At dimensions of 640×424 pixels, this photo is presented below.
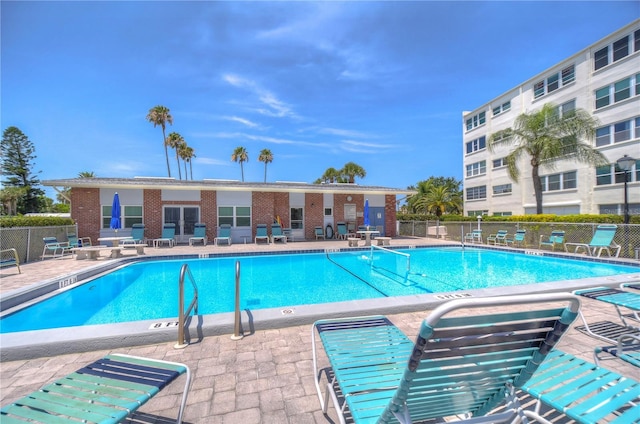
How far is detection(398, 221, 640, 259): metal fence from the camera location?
10.3m

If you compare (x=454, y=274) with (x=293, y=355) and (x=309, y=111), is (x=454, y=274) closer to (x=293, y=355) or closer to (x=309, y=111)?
(x=293, y=355)

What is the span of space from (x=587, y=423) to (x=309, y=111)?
22566 millimetres

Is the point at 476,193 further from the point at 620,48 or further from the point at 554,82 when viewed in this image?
the point at 620,48

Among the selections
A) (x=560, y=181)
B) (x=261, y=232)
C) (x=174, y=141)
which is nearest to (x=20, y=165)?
(x=174, y=141)

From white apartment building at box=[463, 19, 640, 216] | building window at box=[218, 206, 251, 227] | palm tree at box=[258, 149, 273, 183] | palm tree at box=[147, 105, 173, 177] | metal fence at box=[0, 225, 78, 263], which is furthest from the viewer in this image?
palm tree at box=[258, 149, 273, 183]

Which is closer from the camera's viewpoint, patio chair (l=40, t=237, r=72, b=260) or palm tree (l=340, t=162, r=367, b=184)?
patio chair (l=40, t=237, r=72, b=260)

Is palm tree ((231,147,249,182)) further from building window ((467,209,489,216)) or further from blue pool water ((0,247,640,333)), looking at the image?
building window ((467,209,489,216))

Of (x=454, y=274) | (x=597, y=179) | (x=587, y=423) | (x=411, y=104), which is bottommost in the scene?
(x=454, y=274)

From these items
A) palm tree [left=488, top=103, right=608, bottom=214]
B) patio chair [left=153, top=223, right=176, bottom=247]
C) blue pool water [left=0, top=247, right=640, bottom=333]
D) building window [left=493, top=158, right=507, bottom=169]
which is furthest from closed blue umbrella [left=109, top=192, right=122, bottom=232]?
building window [left=493, top=158, right=507, bottom=169]

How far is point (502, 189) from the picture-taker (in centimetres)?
2797

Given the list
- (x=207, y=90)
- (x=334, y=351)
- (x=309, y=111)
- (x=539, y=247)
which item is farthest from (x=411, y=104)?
(x=334, y=351)

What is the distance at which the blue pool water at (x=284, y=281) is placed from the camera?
228 inches

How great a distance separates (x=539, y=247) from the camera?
13.5m

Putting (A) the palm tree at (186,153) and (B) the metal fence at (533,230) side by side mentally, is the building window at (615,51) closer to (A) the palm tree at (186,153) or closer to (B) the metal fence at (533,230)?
(B) the metal fence at (533,230)
